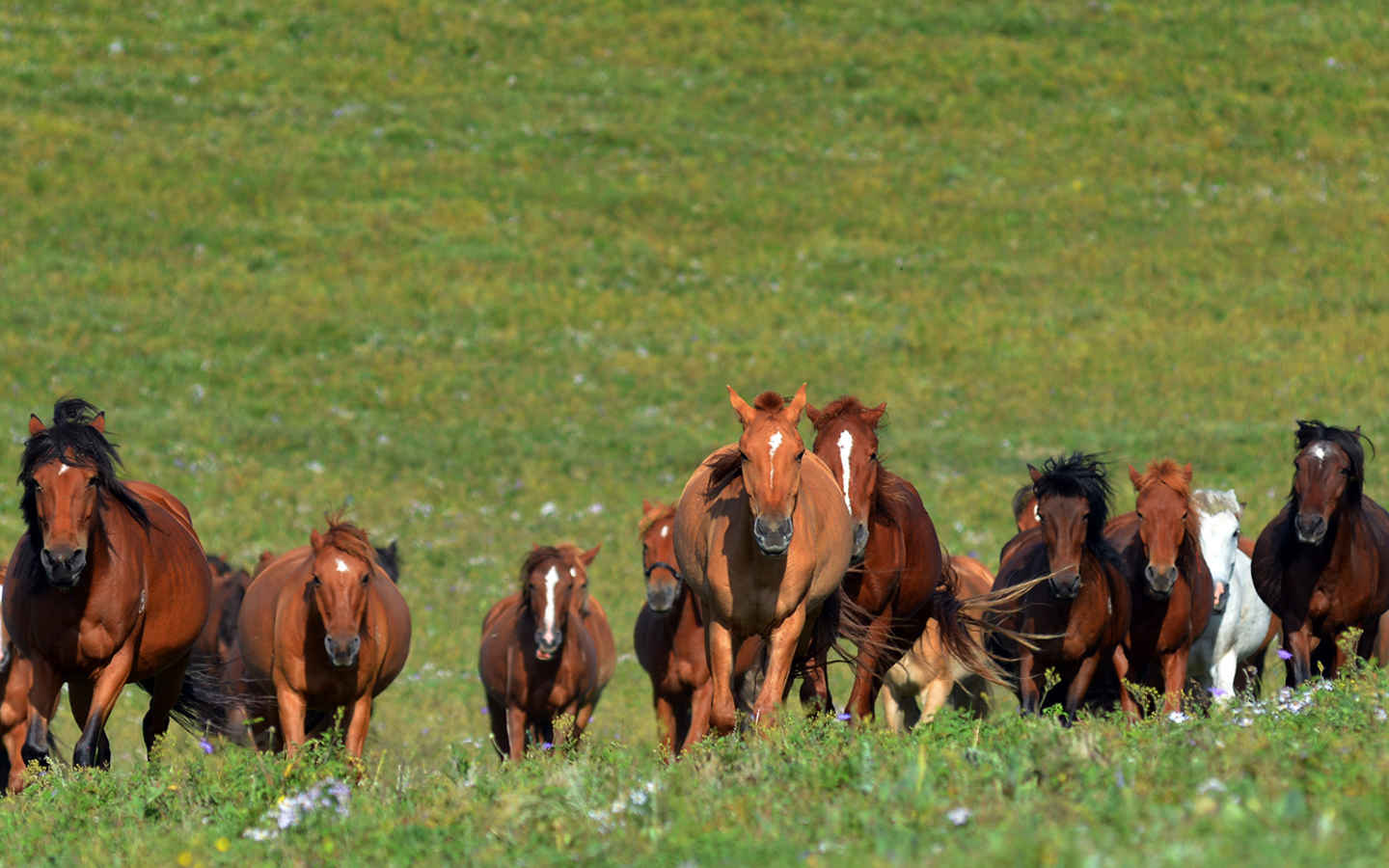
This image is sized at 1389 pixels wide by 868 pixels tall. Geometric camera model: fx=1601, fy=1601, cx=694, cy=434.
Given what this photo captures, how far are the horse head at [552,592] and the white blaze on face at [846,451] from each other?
398 centimetres

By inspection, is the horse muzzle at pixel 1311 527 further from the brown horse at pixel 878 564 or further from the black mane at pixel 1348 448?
the brown horse at pixel 878 564

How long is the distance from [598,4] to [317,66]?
25.6 feet

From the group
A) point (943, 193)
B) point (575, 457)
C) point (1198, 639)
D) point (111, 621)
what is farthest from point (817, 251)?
point (111, 621)

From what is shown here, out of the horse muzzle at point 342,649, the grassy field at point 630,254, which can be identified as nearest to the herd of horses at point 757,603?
the horse muzzle at point 342,649

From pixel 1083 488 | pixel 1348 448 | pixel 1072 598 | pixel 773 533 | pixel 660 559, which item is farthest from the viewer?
pixel 660 559

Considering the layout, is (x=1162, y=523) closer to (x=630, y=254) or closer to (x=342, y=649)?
(x=342, y=649)

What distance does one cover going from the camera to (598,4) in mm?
42469

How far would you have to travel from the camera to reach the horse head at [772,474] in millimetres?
8055

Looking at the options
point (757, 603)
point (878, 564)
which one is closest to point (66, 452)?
point (757, 603)

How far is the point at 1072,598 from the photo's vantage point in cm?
1098

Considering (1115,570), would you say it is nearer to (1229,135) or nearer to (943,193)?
(943,193)

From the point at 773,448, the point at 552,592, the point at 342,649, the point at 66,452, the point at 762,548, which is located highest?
the point at 773,448

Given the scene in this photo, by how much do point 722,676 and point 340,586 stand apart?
3043mm

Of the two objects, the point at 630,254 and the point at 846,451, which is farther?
the point at 630,254
